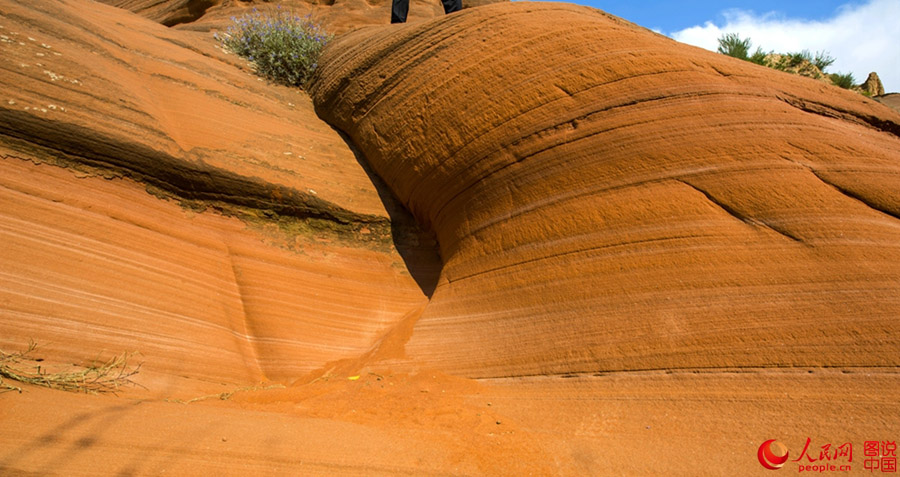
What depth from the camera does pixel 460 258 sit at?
409cm

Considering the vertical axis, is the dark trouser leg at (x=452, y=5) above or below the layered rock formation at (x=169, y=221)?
above

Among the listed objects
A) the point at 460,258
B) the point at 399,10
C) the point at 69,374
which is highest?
the point at 399,10

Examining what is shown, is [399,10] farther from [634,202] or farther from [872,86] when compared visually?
[872,86]

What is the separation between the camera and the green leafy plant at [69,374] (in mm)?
2342

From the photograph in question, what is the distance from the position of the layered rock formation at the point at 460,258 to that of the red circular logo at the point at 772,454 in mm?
36

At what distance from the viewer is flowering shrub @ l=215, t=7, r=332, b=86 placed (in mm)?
6273

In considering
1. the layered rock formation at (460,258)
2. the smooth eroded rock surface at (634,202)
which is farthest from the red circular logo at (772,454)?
the smooth eroded rock surface at (634,202)

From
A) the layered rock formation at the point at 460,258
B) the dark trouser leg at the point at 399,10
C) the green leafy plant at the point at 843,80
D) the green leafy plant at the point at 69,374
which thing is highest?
the green leafy plant at the point at 843,80

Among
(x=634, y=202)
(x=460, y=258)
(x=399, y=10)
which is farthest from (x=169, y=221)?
(x=399, y=10)

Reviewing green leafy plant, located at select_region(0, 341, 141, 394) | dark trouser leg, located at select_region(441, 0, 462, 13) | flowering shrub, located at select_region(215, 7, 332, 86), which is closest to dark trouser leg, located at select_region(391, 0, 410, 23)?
dark trouser leg, located at select_region(441, 0, 462, 13)

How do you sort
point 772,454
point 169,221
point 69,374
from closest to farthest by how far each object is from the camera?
point 772,454, point 69,374, point 169,221

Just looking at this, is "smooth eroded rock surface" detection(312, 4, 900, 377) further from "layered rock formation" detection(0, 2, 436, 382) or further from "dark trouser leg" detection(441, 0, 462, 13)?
"dark trouser leg" detection(441, 0, 462, 13)

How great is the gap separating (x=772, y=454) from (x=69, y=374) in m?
3.33

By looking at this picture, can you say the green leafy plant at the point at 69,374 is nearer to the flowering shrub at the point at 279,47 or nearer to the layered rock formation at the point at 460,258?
the layered rock formation at the point at 460,258
